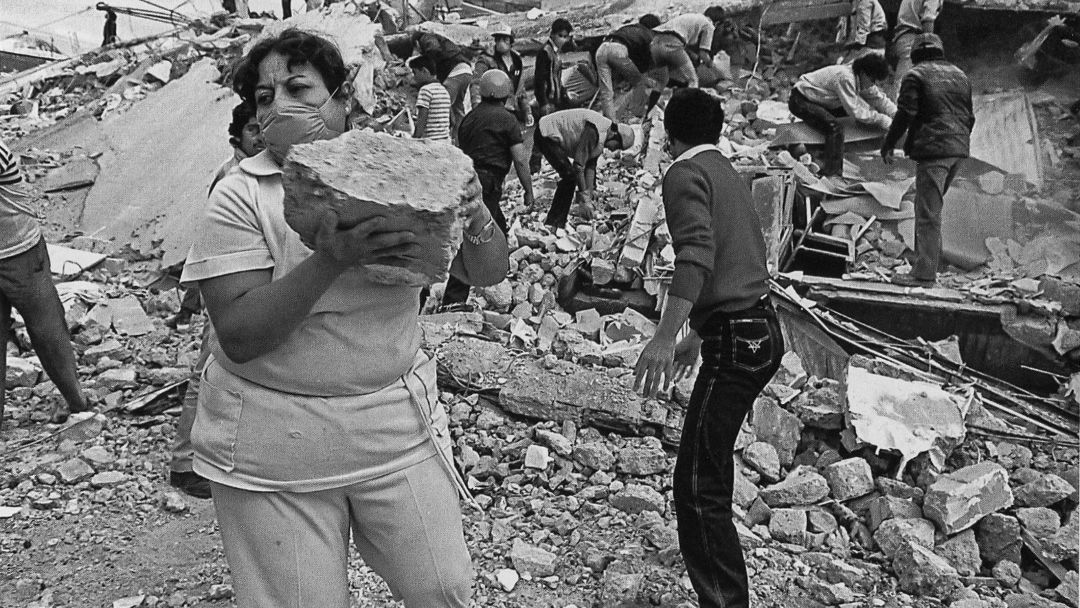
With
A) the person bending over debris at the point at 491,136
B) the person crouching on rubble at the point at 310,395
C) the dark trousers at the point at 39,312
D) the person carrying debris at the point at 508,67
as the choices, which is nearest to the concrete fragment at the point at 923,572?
the person crouching on rubble at the point at 310,395

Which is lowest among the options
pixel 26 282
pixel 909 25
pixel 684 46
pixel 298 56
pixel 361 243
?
pixel 26 282

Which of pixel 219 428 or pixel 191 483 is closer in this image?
pixel 219 428

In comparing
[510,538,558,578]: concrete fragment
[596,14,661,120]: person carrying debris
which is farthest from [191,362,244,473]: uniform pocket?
[596,14,661,120]: person carrying debris

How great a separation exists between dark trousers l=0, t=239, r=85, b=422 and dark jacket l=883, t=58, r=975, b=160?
19.3 ft

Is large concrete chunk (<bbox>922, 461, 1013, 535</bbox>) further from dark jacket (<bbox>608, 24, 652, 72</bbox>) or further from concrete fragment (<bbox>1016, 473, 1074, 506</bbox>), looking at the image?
dark jacket (<bbox>608, 24, 652, 72</bbox>)

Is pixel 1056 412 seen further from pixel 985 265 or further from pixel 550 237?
pixel 550 237

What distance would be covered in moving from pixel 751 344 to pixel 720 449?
0.39 metres

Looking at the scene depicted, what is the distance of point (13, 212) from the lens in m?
3.81

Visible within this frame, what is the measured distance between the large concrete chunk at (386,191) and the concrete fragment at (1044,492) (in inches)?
152

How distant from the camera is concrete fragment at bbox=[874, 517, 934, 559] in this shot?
139 inches

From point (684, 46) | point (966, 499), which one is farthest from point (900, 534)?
point (684, 46)

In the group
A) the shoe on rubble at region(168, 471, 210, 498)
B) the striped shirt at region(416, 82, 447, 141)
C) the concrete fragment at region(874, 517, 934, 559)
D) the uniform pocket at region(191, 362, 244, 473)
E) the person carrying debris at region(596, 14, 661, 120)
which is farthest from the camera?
the person carrying debris at region(596, 14, 661, 120)

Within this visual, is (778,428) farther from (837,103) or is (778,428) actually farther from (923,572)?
(837,103)

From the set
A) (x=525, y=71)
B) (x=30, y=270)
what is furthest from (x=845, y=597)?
(x=525, y=71)
